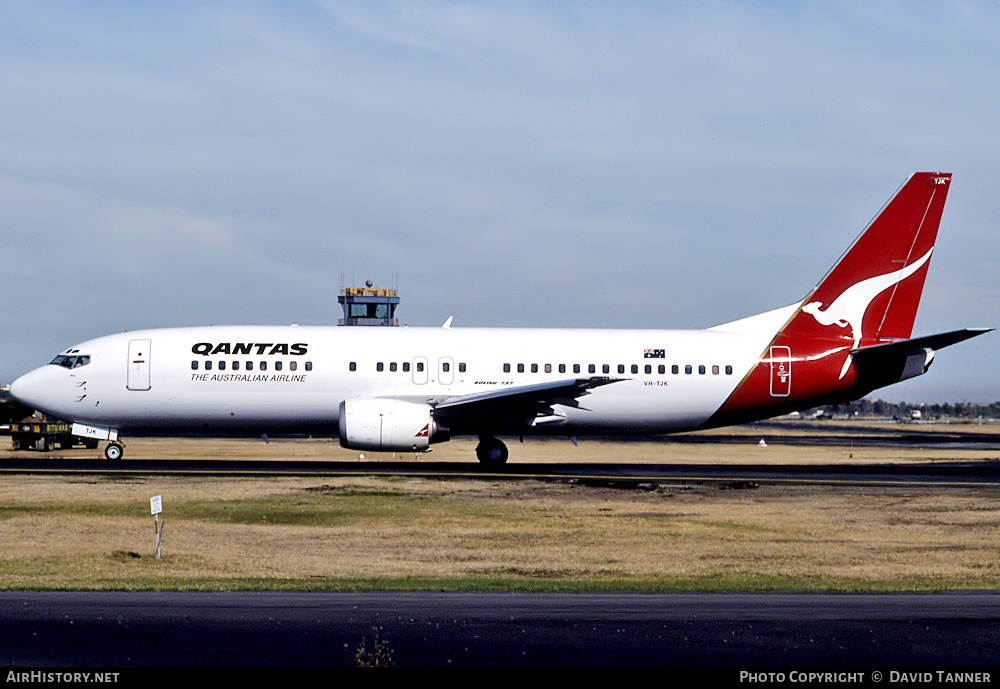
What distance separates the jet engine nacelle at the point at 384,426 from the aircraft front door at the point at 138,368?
22.3 feet

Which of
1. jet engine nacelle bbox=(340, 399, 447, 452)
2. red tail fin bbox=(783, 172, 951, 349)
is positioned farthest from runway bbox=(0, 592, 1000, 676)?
red tail fin bbox=(783, 172, 951, 349)

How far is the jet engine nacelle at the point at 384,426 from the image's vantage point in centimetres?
3534

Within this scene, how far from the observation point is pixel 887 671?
35.5 ft

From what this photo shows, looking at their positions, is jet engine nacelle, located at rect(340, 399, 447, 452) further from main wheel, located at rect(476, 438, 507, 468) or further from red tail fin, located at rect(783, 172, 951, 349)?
red tail fin, located at rect(783, 172, 951, 349)

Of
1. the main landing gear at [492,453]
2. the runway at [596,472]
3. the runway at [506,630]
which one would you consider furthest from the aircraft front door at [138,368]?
the runway at [506,630]

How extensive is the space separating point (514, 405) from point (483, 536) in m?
14.0

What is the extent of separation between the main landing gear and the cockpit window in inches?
526

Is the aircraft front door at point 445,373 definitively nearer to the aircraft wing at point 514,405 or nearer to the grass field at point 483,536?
the aircraft wing at point 514,405

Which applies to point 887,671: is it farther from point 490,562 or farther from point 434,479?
point 434,479

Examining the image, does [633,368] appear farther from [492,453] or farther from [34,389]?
[34,389]

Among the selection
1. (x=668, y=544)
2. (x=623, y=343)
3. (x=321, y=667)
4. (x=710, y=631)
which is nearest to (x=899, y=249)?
(x=623, y=343)

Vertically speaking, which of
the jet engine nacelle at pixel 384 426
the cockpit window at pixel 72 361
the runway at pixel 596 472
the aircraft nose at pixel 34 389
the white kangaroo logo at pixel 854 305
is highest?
the white kangaroo logo at pixel 854 305

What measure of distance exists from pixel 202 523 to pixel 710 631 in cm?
1429

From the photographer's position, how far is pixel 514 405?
36.9m
